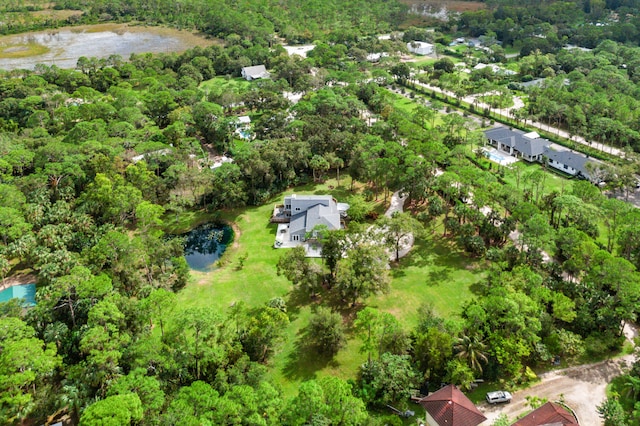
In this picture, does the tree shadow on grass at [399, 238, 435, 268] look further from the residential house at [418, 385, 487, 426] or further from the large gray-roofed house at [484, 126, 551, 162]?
the large gray-roofed house at [484, 126, 551, 162]

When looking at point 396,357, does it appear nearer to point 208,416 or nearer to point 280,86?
point 208,416

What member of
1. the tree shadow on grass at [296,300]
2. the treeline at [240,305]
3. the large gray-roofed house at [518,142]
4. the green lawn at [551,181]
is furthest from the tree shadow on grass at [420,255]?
the large gray-roofed house at [518,142]

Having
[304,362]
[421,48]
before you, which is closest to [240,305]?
[304,362]

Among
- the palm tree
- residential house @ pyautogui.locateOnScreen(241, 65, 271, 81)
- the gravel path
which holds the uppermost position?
residential house @ pyautogui.locateOnScreen(241, 65, 271, 81)

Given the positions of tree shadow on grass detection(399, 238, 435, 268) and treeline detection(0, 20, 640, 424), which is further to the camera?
tree shadow on grass detection(399, 238, 435, 268)

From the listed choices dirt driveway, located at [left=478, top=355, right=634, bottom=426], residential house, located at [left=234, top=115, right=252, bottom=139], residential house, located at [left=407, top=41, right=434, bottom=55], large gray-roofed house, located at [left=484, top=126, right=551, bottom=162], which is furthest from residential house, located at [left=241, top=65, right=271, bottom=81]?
dirt driveway, located at [left=478, top=355, right=634, bottom=426]

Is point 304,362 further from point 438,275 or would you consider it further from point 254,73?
point 254,73

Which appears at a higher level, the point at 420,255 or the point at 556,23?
the point at 556,23
